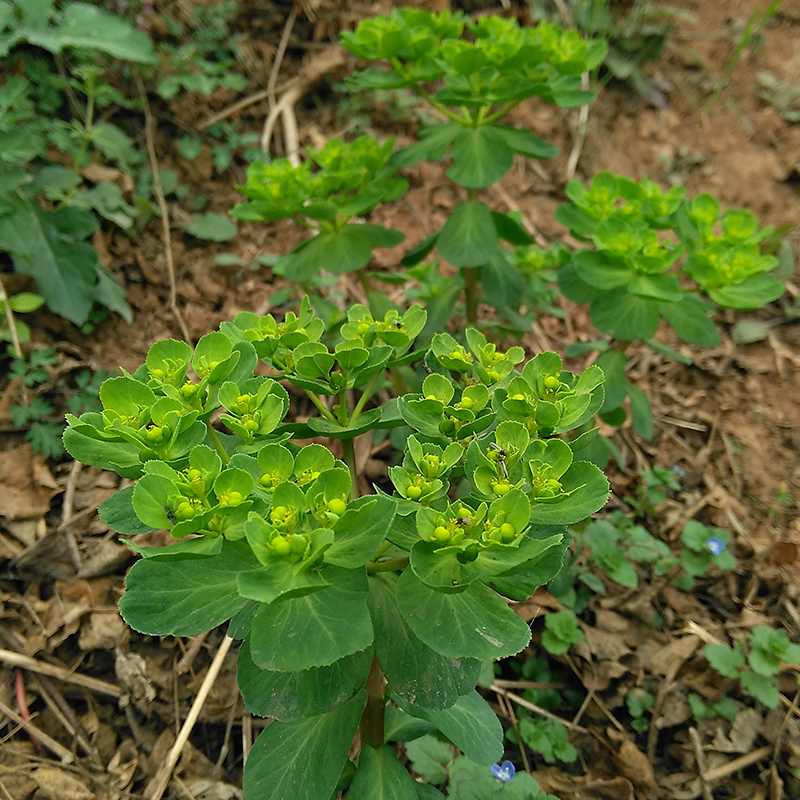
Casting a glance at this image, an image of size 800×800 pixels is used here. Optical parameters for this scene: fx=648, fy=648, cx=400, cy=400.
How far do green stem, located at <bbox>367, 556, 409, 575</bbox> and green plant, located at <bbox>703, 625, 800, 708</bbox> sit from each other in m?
1.42

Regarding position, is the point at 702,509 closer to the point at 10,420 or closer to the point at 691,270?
the point at 691,270

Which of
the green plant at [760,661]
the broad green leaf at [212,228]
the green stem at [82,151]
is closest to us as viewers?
the green plant at [760,661]

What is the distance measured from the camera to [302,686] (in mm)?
1108

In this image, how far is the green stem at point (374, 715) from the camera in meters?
1.36

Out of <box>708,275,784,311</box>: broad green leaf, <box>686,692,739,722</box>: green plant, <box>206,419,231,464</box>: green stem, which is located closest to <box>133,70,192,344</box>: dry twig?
<box>206,419,231,464</box>: green stem

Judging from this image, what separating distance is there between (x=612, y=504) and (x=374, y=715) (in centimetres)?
157

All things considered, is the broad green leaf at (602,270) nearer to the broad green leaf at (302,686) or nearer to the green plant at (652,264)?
the green plant at (652,264)

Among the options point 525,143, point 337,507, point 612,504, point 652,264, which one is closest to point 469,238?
point 525,143

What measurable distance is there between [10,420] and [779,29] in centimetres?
476

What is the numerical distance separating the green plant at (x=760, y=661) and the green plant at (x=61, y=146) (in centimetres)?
251

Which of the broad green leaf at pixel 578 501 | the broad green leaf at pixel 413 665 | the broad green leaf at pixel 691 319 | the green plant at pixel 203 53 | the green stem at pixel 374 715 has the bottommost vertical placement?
the green stem at pixel 374 715

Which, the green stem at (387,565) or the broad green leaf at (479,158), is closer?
the green stem at (387,565)

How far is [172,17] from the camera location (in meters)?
3.23

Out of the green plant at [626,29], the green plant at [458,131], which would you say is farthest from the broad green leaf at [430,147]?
the green plant at [626,29]
